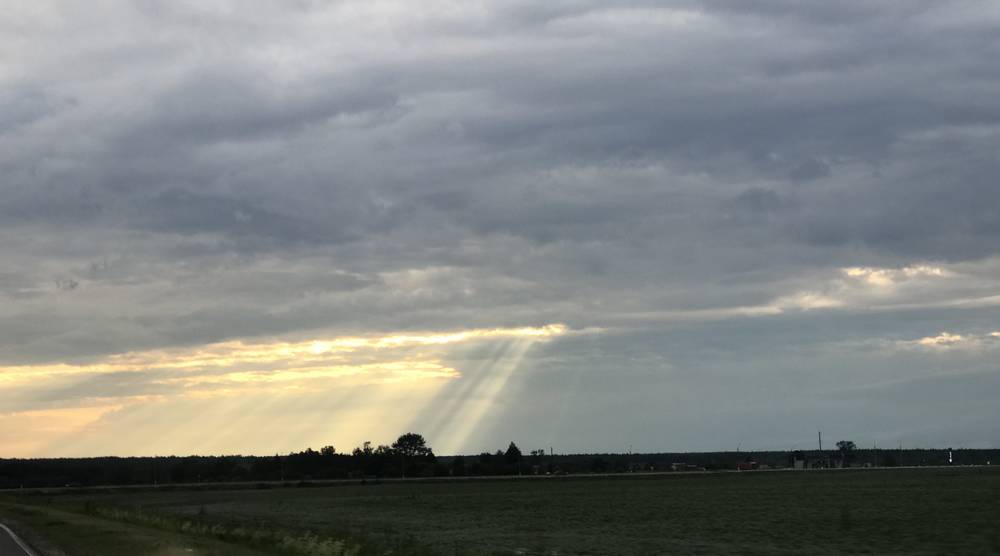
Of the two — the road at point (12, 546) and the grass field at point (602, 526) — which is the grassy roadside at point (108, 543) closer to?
the grass field at point (602, 526)

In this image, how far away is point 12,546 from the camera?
157 feet

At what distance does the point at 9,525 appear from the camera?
69312mm

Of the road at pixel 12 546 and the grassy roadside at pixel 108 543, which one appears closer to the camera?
the road at pixel 12 546

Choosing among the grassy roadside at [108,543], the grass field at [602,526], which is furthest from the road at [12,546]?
the grass field at [602,526]

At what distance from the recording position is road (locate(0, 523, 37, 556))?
142 ft

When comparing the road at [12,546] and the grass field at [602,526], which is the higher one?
the road at [12,546]

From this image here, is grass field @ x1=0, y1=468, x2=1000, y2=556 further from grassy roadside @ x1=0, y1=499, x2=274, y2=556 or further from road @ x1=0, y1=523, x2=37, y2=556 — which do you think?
road @ x1=0, y1=523, x2=37, y2=556

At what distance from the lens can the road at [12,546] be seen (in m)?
43.4

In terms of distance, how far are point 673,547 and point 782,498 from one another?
238 feet

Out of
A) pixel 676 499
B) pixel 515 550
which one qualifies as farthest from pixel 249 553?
pixel 676 499

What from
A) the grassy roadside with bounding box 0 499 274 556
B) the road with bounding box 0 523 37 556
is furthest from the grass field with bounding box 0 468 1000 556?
the road with bounding box 0 523 37 556

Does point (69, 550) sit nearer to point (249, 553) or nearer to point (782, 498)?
point (249, 553)

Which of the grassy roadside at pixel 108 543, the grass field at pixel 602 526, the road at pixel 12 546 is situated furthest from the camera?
the grass field at pixel 602 526

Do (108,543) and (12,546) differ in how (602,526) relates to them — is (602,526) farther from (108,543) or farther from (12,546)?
(12,546)
